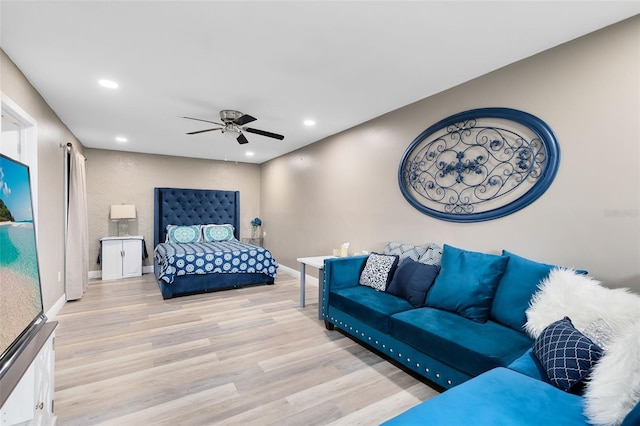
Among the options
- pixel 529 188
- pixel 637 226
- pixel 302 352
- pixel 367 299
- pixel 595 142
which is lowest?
pixel 302 352

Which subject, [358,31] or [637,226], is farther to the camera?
[358,31]

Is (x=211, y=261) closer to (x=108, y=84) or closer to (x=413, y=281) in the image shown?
(x=108, y=84)

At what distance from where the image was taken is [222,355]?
264 cm

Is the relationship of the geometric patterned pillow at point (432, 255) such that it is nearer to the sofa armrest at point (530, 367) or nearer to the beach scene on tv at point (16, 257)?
the sofa armrest at point (530, 367)

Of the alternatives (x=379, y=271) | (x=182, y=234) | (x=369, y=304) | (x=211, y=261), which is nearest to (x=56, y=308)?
(x=211, y=261)

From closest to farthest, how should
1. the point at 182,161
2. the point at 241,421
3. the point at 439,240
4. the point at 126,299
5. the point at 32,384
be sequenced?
the point at 32,384 → the point at 241,421 → the point at 439,240 → the point at 126,299 → the point at 182,161

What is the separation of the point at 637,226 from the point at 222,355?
3192 mm

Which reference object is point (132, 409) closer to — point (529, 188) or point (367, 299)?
point (367, 299)

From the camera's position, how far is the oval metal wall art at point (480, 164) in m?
2.30

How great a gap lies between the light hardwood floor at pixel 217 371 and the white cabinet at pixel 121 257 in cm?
172

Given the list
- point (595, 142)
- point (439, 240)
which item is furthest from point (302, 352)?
point (595, 142)

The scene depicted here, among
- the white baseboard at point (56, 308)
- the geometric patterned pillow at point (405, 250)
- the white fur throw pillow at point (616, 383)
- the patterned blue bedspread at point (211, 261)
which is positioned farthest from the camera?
the patterned blue bedspread at point (211, 261)

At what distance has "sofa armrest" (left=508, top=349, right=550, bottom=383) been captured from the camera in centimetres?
145

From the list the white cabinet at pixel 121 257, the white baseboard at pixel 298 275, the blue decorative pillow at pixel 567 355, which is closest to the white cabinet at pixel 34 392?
the blue decorative pillow at pixel 567 355
